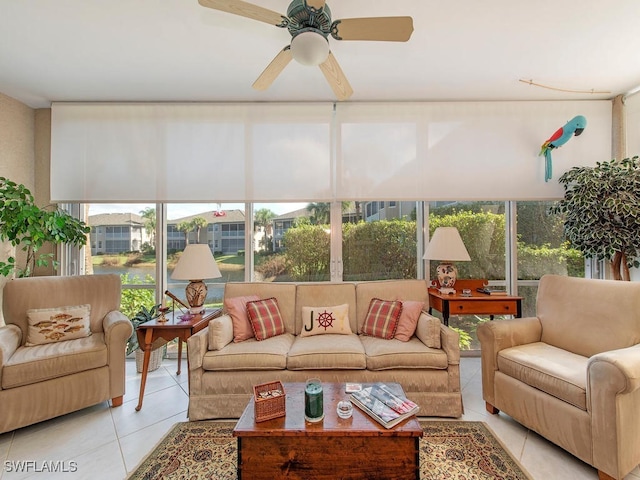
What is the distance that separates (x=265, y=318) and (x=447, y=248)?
179 cm

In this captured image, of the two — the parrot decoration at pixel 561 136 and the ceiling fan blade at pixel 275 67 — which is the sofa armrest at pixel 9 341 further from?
the parrot decoration at pixel 561 136

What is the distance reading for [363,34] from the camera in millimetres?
1688

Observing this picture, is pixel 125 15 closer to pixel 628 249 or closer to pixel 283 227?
pixel 283 227

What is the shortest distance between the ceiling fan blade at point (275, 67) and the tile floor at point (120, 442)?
8.24 ft

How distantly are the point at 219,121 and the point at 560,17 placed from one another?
2957 millimetres

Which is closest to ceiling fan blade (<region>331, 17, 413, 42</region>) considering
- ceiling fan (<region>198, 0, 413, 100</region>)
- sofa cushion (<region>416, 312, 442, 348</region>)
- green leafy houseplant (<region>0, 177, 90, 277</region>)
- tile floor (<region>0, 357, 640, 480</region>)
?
ceiling fan (<region>198, 0, 413, 100</region>)

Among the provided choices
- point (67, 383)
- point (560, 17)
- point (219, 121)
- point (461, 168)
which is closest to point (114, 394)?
point (67, 383)

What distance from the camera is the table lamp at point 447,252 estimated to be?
283cm

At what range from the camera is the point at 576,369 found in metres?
1.88

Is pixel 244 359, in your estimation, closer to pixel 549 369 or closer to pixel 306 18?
pixel 549 369

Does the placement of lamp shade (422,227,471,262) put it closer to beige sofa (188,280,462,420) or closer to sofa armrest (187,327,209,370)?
beige sofa (188,280,462,420)

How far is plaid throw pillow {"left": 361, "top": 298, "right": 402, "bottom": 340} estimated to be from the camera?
8.26ft

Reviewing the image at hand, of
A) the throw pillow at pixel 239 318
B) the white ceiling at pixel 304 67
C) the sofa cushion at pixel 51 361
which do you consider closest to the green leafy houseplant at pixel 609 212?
the white ceiling at pixel 304 67

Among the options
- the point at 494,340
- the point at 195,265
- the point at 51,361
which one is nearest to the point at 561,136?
the point at 494,340
